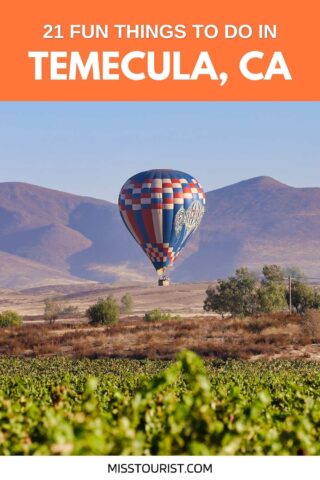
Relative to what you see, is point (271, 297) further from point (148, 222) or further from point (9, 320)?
point (148, 222)

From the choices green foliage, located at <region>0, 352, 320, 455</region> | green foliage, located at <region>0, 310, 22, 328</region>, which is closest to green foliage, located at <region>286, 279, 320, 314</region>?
green foliage, located at <region>0, 310, 22, 328</region>

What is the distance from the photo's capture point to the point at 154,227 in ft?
271

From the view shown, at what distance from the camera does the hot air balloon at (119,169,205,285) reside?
268 ft

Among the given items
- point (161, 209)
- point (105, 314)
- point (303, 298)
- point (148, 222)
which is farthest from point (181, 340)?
point (303, 298)

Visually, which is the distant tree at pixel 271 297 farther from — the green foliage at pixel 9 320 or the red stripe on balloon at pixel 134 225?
the red stripe on balloon at pixel 134 225

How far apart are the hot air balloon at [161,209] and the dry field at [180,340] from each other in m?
6.97

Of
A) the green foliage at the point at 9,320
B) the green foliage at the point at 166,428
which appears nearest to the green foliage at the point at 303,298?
the green foliage at the point at 9,320

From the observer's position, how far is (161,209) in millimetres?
81188

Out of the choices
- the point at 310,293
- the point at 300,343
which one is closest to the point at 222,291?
the point at 310,293

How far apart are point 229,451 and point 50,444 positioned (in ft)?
6.96

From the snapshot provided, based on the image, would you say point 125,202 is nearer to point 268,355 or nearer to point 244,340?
point 244,340

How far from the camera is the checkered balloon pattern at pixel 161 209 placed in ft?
268

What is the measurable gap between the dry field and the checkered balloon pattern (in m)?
7.54

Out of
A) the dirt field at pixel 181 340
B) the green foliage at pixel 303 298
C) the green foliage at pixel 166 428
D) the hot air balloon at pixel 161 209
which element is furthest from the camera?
the green foliage at pixel 303 298
